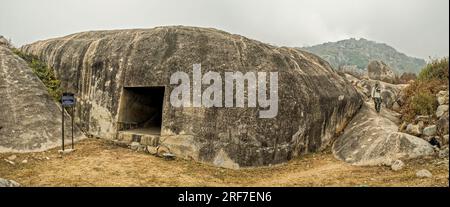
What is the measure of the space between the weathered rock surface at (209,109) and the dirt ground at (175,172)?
0.57m

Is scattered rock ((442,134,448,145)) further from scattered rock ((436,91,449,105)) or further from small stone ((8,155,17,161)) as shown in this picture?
small stone ((8,155,17,161))

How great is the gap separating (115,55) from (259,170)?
5.66 metres

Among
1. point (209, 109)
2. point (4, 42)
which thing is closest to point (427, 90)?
point (209, 109)

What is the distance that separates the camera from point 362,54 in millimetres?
101000

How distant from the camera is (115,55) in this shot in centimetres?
1136

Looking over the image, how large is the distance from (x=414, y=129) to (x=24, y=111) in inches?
423

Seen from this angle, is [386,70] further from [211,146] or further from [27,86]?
[27,86]

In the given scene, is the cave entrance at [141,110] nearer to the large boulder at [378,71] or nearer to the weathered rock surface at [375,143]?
the weathered rock surface at [375,143]

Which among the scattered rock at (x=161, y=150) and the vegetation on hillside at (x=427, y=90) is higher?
the vegetation on hillside at (x=427, y=90)

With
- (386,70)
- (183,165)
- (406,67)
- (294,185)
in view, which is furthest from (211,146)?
(406,67)

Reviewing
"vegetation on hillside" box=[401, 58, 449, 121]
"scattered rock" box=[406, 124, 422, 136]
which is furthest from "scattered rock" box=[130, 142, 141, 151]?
"vegetation on hillside" box=[401, 58, 449, 121]

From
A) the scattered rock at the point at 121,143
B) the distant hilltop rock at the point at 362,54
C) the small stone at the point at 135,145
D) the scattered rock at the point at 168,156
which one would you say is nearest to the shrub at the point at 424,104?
the scattered rock at the point at 168,156

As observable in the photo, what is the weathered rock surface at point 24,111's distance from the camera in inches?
381

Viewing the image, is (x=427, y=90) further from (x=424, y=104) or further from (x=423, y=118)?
(x=423, y=118)
